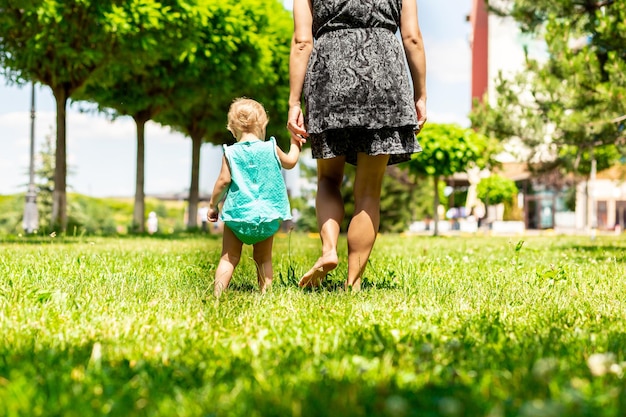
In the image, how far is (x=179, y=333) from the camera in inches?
112

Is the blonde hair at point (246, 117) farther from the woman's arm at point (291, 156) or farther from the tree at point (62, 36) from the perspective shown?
the tree at point (62, 36)

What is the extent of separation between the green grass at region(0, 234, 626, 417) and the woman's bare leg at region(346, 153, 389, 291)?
193 mm

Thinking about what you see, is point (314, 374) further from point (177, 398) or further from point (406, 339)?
point (406, 339)

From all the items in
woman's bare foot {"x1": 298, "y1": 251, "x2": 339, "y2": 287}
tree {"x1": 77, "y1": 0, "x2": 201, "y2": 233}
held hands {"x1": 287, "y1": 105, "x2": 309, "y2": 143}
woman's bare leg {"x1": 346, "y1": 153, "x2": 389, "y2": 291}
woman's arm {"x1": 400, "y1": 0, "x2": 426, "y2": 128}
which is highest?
tree {"x1": 77, "y1": 0, "x2": 201, "y2": 233}

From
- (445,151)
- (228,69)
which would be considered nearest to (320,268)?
(228,69)

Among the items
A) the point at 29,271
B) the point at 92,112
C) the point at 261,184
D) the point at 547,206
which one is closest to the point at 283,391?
the point at 261,184

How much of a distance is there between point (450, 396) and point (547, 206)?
5522cm

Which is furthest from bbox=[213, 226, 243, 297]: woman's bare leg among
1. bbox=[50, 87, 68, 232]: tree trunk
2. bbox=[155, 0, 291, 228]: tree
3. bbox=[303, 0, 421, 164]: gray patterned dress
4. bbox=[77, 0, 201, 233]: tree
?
bbox=[155, 0, 291, 228]: tree

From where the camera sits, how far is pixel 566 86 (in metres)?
12.6

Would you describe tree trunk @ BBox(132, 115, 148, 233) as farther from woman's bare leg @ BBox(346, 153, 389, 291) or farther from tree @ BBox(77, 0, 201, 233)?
woman's bare leg @ BBox(346, 153, 389, 291)

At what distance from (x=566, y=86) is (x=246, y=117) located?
943cm

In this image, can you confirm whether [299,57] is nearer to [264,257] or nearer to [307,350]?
[264,257]

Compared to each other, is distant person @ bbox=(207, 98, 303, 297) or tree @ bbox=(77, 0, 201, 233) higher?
tree @ bbox=(77, 0, 201, 233)

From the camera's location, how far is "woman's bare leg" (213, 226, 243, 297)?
4453 mm
